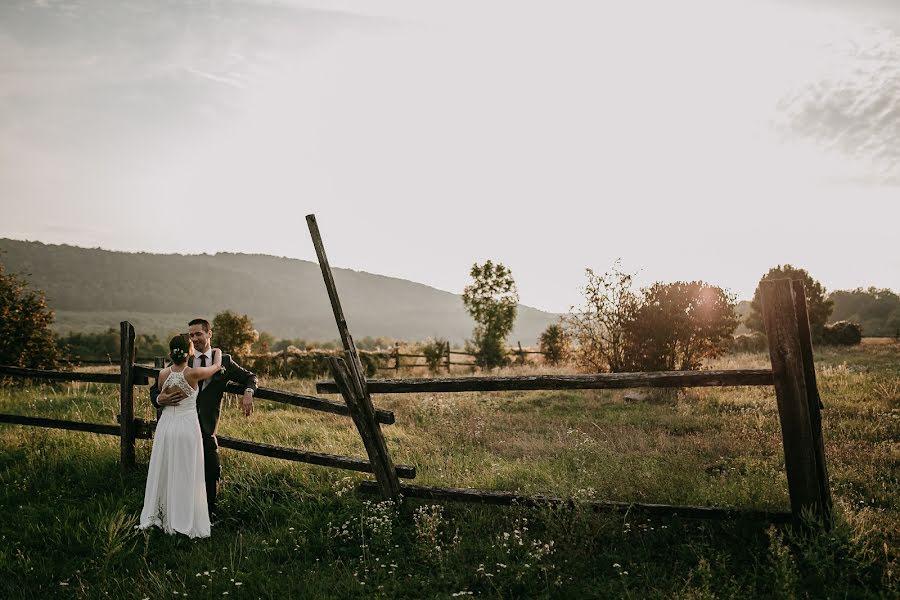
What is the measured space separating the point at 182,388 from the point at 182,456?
64cm

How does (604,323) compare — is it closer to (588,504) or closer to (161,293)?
(588,504)

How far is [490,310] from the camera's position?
38688mm

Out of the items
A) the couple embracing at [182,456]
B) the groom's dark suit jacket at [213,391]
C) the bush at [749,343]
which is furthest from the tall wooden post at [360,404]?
the bush at [749,343]

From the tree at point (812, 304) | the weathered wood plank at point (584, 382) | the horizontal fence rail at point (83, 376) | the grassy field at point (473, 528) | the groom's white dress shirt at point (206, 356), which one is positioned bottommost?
the grassy field at point (473, 528)

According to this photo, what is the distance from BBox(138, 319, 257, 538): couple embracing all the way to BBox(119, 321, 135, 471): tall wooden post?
5.19 feet

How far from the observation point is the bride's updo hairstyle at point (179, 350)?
5.00m

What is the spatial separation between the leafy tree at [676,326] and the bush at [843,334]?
Result: 61.2ft

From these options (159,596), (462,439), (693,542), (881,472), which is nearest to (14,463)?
(159,596)

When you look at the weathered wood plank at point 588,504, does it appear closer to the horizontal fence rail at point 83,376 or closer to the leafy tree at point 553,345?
the horizontal fence rail at point 83,376

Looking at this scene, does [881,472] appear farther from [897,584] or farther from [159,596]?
[159,596]

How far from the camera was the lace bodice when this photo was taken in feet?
16.6

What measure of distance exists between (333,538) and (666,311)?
489 inches

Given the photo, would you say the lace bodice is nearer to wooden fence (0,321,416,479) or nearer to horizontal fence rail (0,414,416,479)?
wooden fence (0,321,416,479)

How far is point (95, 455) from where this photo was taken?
6891 millimetres
